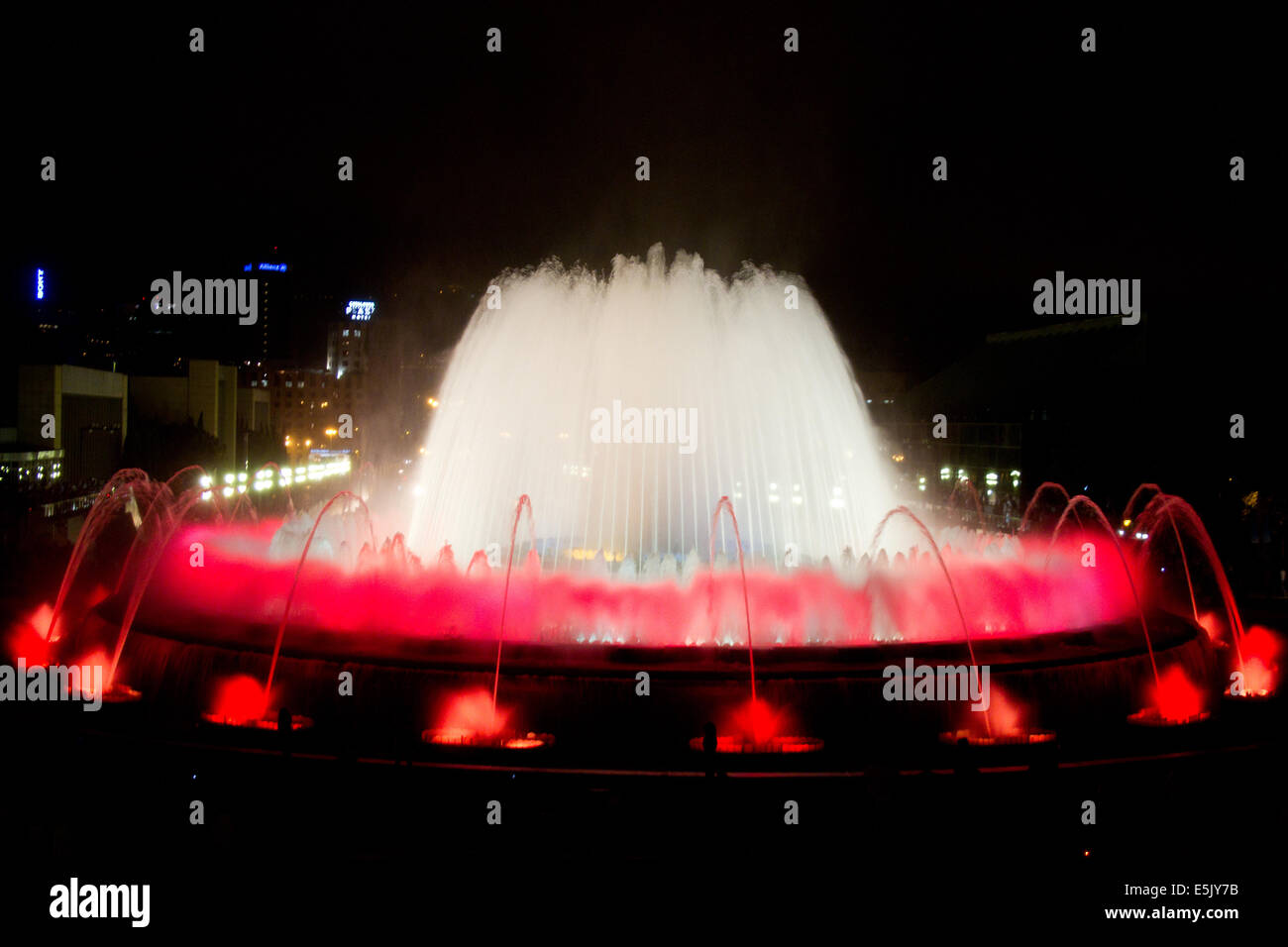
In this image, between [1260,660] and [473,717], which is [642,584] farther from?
[1260,660]

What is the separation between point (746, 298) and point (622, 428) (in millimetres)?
4358

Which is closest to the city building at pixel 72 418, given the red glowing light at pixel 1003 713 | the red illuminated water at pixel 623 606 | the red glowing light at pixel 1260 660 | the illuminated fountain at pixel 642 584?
the illuminated fountain at pixel 642 584

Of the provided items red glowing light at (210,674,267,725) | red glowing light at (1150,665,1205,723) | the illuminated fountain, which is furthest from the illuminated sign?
red glowing light at (1150,665,1205,723)

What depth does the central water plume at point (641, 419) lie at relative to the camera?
2153cm

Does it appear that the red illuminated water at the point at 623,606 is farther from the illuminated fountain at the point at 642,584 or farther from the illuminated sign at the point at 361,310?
the illuminated sign at the point at 361,310

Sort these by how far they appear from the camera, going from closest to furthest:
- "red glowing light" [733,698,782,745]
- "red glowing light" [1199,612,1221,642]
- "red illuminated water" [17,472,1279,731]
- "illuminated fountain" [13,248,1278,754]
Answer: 1. "red glowing light" [733,698,782,745]
2. "illuminated fountain" [13,248,1278,754]
3. "red illuminated water" [17,472,1279,731]
4. "red glowing light" [1199,612,1221,642]

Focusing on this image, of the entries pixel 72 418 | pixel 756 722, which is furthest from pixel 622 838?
pixel 72 418

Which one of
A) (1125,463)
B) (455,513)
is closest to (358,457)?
(1125,463)

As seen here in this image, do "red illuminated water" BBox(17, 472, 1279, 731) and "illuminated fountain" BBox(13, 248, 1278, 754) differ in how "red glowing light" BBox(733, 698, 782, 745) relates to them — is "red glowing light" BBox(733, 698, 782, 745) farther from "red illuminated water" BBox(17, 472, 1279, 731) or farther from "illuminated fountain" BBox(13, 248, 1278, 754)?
"red illuminated water" BBox(17, 472, 1279, 731)

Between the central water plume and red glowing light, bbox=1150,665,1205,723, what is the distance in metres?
9.45

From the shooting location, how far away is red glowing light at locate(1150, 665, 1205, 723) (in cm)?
1167

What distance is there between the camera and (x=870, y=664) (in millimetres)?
10805

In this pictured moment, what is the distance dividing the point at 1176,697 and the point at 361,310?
128173 mm

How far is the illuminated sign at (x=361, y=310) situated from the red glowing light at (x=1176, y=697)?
12638 centimetres
